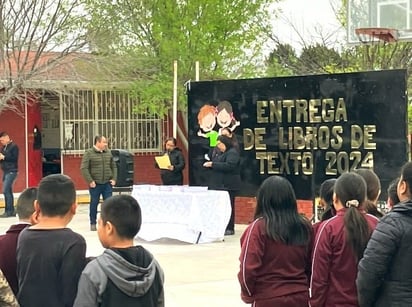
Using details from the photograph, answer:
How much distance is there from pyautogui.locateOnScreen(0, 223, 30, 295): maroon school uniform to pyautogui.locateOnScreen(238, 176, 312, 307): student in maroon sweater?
136 cm

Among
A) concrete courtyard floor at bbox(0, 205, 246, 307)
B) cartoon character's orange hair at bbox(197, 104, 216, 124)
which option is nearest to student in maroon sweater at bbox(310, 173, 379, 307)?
concrete courtyard floor at bbox(0, 205, 246, 307)

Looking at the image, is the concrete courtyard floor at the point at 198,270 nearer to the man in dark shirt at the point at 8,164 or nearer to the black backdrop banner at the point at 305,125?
the black backdrop banner at the point at 305,125

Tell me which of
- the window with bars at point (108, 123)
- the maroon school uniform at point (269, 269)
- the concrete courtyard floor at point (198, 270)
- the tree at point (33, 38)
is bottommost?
the concrete courtyard floor at point (198, 270)

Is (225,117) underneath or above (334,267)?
above

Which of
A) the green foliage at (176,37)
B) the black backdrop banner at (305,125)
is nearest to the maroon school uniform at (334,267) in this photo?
the black backdrop banner at (305,125)

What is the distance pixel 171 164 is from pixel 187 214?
6.74 ft

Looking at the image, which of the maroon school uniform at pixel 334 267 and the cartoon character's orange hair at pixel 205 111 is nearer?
the maroon school uniform at pixel 334 267

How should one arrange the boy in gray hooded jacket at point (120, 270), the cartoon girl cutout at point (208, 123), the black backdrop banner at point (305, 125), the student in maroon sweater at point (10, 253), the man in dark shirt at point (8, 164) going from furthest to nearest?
1. the man in dark shirt at point (8, 164)
2. the cartoon girl cutout at point (208, 123)
3. the black backdrop banner at point (305, 125)
4. the student in maroon sweater at point (10, 253)
5. the boy in gray hooded jacket at point (120, 270)

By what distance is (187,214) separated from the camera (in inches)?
480

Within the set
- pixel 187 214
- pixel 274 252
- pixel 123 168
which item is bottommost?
pixel 187 214

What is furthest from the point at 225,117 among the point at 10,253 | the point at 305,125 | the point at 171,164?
the point at 10,253

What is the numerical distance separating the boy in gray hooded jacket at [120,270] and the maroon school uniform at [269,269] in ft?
3.29

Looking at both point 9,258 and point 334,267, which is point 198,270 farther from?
point 9,258

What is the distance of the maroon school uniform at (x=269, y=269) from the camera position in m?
4.77
